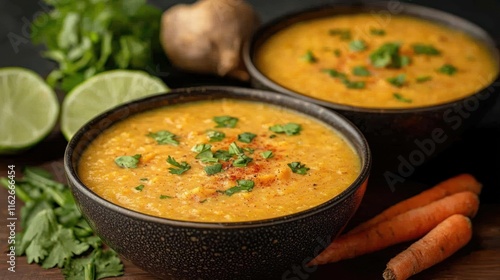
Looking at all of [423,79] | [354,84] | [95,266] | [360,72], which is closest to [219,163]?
[95,266]

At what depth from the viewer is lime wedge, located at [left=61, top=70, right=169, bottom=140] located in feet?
14.2

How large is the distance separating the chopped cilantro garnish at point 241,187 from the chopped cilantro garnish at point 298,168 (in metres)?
0.21

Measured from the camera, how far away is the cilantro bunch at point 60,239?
11.1 ft

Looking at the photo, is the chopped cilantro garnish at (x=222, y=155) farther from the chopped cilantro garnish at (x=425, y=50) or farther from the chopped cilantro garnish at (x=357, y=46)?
the chopped cilantro garnish at (x=425, y=50)

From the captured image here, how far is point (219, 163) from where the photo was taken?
10.6 feet

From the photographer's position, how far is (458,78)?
4258mm

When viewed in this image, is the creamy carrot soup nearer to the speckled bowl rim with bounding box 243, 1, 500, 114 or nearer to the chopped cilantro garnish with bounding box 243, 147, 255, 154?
the speckled bowl rim with bounding box 243, 1, 500, 114

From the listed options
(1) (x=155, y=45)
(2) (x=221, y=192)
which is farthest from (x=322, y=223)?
(1) (x=155, y=45)

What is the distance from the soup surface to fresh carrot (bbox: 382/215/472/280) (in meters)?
0.41

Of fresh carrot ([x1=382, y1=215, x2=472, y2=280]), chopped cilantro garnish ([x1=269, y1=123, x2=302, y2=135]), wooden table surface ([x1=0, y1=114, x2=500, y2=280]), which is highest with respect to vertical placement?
chopped cilantro garnish ([x1=269, y1=123, x2=302, y2=135])

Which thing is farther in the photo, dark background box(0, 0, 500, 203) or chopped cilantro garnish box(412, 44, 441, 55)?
chopped cilantro garnish box(412, 44, 441, 55)

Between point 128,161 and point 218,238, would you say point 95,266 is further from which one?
point 218,238

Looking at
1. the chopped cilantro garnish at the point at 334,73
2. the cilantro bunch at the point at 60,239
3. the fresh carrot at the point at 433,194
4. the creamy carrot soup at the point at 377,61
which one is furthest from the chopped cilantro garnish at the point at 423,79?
the cilantro bunch at the point at 60,239

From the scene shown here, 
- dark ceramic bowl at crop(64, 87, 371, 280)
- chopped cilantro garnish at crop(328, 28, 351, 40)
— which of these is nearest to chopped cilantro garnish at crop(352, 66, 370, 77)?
chopped cilantro garnish at crop(328, 28, 351, 40)
